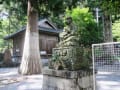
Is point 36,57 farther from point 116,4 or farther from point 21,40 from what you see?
point 21,40

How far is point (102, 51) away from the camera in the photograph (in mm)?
4879

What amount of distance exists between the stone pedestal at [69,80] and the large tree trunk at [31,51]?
4.88 metres

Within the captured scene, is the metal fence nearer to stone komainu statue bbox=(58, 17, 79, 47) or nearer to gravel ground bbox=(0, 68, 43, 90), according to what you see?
stone komainu statue bbox=(58, 17, 79, 47)

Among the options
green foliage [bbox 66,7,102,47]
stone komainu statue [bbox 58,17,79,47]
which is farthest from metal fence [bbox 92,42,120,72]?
green foliage [bbox 66,7,102,47]

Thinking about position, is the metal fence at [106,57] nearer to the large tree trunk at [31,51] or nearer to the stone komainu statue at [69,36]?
the stone komainu statue at [69,36]

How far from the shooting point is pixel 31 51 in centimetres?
1060

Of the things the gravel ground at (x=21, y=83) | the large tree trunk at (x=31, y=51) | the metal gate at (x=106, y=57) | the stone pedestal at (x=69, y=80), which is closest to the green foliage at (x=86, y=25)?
the large tree trunk at (x=31, y=51)

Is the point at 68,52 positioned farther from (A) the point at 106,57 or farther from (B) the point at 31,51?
(B) the point at 31,51

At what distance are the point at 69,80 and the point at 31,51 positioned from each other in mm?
5917

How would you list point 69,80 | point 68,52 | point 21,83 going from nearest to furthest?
point 69,80
point 68,52
point 21,83

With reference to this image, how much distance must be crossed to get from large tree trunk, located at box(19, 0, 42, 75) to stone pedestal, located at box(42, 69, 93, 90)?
4.88 meters

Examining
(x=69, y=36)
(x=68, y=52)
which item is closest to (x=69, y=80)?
(x=68, y=52)

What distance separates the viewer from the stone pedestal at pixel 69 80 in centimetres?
495

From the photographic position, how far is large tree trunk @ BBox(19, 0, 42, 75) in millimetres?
10406
